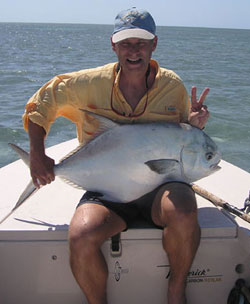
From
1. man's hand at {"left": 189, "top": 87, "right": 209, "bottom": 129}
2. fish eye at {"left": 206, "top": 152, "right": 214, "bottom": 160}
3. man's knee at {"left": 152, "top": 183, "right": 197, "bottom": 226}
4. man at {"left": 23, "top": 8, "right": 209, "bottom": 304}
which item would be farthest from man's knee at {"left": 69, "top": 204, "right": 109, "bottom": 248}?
man's hand at {"left": 189, "top": 87, "right": 209, "bottom": 129}

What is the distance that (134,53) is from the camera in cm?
206

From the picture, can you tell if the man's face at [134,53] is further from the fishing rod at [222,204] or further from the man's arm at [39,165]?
the fishing rod at [222,204]

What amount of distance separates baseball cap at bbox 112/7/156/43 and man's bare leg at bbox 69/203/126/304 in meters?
0.90

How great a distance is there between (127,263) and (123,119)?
750mm

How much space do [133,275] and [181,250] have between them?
15.2 inches

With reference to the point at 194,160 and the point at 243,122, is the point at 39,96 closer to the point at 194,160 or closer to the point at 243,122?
the point at 194,160

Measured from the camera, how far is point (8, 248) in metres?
2.02

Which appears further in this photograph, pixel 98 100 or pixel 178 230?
pixel 98 100

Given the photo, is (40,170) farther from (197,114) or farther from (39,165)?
(197,114)

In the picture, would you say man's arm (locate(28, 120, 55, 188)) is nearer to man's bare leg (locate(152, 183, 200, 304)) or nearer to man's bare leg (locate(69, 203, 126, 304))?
man's bare leg (locate(69, 203, 126, 304))

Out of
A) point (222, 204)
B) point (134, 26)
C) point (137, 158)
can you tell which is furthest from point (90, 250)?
point (134, 26)

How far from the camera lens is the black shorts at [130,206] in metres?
2.01

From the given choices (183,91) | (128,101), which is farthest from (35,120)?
(183,91)

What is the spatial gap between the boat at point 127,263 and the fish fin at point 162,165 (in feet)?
0.97
